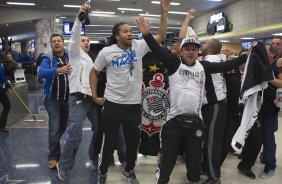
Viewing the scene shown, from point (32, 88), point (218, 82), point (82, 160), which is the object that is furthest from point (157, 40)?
point (32, 88)

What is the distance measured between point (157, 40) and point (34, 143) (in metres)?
2.77

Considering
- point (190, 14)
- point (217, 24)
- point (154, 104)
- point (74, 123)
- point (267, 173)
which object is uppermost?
point (217, 24)

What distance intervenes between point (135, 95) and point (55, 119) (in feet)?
3.75

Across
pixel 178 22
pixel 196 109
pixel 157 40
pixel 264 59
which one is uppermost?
pixel 178 22

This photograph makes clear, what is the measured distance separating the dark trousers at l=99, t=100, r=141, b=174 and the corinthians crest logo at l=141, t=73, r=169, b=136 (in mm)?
602

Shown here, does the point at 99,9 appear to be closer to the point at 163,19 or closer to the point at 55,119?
the point at 55,119

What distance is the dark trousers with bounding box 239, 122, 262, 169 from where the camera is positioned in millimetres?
3428

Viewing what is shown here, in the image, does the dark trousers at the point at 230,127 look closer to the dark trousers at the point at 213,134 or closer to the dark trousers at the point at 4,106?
the dark trousers at the point at 213,134

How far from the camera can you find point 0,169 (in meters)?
3.49

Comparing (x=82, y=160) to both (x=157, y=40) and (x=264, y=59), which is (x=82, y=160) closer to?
(x=157, y=40)

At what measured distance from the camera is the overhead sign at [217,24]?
13758 millimetres

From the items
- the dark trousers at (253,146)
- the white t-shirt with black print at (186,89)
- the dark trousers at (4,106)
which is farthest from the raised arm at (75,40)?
the dark trousers at (4,106)

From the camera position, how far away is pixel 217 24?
14.4m

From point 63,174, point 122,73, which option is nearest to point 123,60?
point 122,73
